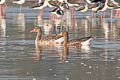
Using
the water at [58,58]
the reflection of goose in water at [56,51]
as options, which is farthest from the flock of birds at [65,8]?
the reflection of goose in water at [56,51]

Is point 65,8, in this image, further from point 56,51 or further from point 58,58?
point 58,58

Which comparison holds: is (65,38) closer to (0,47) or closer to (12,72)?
(0,47)

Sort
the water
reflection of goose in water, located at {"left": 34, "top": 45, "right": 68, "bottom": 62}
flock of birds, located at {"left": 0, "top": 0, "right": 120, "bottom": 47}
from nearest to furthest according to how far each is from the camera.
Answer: the water
reflection of goose in water, located at {"left": 34, "top": 45, "right": 68, "bottom": 62}
flock of birds, located at {"left": 0, "top": 0, "right": 120, "bottom": 47}

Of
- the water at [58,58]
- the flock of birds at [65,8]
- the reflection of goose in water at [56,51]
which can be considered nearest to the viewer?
the water at [58,58]

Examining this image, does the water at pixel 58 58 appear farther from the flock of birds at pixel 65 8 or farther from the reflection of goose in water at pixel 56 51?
the flock of birds at pixel 65 8

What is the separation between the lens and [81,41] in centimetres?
2112

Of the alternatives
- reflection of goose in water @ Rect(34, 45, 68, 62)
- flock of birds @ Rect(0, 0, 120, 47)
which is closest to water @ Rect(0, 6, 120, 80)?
reflection of goose in water @ Rect(34, 45, 68, 62)

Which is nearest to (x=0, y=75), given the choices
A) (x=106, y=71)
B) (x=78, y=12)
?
(x=106, y=71)

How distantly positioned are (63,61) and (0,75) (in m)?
2.95

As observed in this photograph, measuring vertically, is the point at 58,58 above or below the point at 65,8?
above

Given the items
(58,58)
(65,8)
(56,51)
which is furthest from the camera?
(65,8)

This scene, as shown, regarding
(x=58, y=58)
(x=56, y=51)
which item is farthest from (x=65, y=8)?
(x=58, y=58)

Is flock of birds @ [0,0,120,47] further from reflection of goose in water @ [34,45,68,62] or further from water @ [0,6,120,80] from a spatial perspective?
reflection of goose in water @ [34,45,68,62]

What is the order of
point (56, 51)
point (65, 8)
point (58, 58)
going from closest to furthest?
point (58, 58), point (56, 51), point (65, 8)
